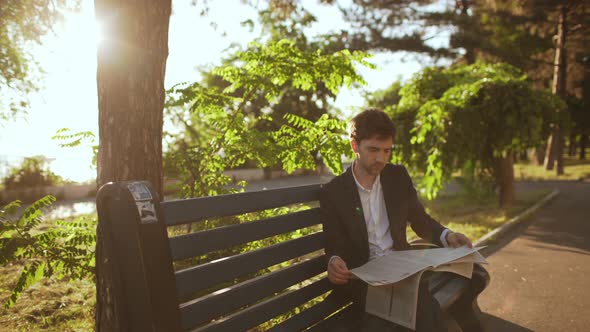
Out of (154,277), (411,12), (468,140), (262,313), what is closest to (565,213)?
(468,140)

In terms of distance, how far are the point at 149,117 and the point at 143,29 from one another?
0.52 metres

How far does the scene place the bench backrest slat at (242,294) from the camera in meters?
1.69

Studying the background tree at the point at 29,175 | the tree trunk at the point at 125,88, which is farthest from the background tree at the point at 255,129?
the background tree at the point at 29,175

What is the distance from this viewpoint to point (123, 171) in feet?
8.20

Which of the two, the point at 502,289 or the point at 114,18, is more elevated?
the point at 114,18

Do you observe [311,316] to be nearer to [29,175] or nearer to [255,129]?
[255,129]

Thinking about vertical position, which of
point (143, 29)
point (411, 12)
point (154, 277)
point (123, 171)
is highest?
point (411, 12)

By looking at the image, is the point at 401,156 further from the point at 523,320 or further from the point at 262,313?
the point at 262,313

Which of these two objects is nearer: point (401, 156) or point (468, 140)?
point (468, 140)

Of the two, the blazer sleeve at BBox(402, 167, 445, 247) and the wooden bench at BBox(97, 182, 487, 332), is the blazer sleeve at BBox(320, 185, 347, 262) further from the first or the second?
the blazer sleeve at BBox(402, 167, 445, 247)

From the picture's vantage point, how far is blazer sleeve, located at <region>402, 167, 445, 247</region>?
271cm

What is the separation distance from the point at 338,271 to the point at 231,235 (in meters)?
0.61

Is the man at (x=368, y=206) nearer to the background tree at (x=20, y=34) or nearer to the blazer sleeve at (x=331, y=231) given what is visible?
the blazer sleeve at (x=331, y=231)

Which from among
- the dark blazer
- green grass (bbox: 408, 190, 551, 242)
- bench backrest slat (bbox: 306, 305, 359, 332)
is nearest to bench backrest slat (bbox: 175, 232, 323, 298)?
the dark blazer
